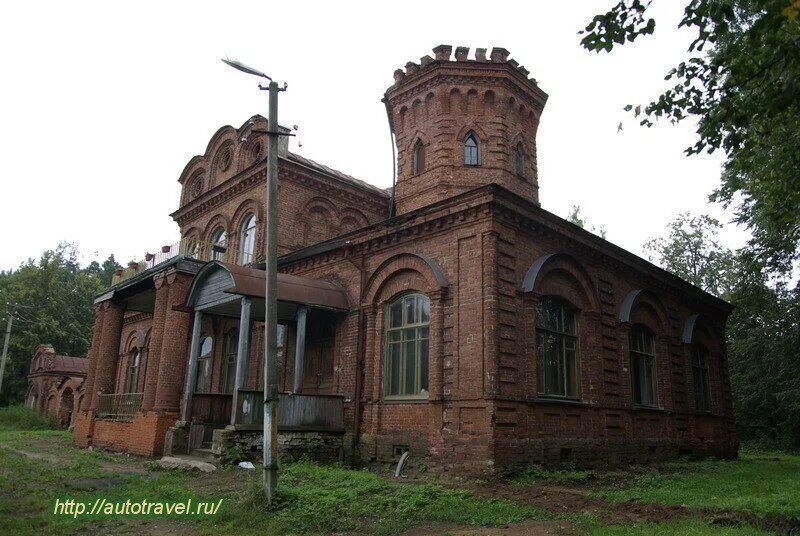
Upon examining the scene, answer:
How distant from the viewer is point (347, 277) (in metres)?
15.9

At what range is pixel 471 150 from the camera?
61.5 feet

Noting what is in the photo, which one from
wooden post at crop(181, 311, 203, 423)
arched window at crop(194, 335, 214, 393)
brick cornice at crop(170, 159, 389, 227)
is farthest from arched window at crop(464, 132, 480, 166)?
arched window at crop(194, 335, 214, 393)

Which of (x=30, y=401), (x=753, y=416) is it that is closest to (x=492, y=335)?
(x=753, y=416)

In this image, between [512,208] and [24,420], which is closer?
[512,208]

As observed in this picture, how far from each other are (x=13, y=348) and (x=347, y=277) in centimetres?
3727

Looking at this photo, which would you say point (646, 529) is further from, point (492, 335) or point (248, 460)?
point (248, 460)

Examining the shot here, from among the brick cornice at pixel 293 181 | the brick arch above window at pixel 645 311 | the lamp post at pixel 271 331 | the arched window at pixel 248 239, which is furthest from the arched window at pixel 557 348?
the arched window at pixel 248 239

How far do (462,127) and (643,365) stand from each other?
870cm

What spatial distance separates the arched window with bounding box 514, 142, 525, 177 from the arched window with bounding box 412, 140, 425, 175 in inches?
115

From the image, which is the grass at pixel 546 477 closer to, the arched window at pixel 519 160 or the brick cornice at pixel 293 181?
the arched window at pixel 519 160

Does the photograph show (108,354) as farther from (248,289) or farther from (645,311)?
(645,311)

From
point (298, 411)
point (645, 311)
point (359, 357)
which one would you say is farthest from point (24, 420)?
point (645, 311)

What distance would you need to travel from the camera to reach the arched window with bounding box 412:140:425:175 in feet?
62.8

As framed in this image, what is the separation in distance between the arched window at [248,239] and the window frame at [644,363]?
12239 millimetres
